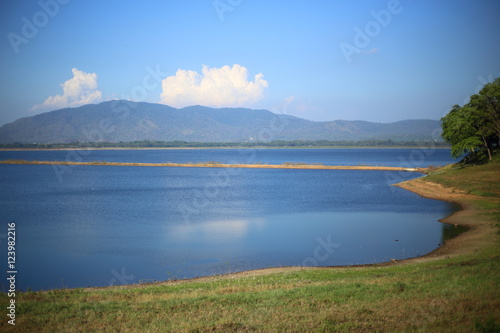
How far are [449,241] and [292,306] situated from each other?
19.8m

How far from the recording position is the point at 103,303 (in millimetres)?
12727

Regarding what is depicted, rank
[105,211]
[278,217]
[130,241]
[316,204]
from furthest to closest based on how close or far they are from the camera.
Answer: [316,204], [105,211], [278,217], [130,241]

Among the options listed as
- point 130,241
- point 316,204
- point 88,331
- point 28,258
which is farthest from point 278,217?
point 88,331

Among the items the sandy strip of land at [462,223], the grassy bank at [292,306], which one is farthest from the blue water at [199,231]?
the grassy bank at [292,306]

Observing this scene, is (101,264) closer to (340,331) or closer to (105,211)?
(340,331)

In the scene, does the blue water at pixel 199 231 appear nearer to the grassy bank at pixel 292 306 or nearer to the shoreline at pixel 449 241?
the shoreline at pixel 449 241

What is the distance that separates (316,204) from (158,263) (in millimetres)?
28183

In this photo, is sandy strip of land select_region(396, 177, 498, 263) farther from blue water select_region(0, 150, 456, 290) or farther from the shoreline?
blue water select_region(0, 150, 456, 290)

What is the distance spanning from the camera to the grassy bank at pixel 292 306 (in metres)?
10.1

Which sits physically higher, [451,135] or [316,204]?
[451,135]

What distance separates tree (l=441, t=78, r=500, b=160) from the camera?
64.2 metres

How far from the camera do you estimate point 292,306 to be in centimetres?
1180

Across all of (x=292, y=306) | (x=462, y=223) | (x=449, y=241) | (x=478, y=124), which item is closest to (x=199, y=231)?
(x=449, y=241)

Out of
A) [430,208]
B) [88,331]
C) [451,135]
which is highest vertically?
[451,135]
